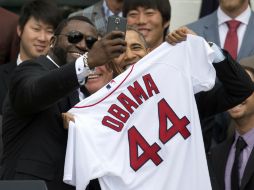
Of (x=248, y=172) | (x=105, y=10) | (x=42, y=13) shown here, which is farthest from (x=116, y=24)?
(x=105, y=10)

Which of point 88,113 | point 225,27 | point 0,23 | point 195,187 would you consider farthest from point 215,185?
point 0,23

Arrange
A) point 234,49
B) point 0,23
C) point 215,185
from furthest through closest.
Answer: point 0,23
point 234,49
point 215,185

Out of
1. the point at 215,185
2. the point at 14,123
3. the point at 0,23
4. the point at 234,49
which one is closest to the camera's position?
the point at 14,123

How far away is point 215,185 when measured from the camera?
6203 mm

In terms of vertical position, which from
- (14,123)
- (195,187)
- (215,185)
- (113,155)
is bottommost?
(215,185)

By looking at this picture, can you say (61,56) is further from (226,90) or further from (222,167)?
(222,167)

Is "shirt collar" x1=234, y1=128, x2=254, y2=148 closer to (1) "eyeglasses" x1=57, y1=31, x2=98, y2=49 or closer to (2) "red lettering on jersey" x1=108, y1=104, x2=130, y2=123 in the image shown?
(2) "red lettering on jersey" x1=108, y1=104, x2=130, y2=123

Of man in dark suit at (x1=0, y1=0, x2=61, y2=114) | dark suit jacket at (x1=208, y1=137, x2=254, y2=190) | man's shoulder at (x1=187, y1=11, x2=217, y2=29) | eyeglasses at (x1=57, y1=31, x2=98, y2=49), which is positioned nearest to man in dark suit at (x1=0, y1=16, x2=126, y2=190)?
eyeglasses at (x1=57, y1=31, x2=98, y2=49)

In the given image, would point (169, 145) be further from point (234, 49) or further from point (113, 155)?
point (234, 49)

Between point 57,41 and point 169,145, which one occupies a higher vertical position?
point 57,41

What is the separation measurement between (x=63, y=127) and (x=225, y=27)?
260cm

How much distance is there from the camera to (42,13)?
743cm

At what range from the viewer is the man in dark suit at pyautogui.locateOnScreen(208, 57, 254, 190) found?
6.47 metres

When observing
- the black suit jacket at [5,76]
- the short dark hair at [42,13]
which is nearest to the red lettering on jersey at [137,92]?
the black suit jacket at [5,76]
